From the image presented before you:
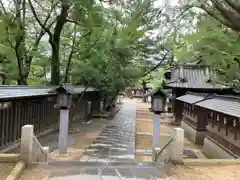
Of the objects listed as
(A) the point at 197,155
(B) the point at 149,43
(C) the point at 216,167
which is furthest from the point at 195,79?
(C) the point at 216,167

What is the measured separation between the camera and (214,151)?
36.4ft

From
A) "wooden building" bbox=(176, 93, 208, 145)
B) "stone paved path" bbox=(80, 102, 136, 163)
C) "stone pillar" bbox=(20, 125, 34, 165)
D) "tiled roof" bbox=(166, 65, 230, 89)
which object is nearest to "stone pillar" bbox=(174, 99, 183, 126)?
"tiled roof" bbox=(166, 65, 230, 89)

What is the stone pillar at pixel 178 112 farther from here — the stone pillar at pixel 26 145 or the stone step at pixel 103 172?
the stone pillar at pixel 26 145

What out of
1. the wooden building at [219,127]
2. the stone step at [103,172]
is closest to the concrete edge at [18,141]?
the stone step at [103,172]

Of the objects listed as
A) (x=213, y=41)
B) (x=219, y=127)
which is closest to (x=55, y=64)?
(x=213, y=41)

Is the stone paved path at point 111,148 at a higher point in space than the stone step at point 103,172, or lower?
lower

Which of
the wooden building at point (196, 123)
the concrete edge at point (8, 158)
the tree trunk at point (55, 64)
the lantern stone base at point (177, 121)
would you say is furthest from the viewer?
the lantern stone base at point (177, 121)

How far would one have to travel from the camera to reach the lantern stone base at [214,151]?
9.83 metres

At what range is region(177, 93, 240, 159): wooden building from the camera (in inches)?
353

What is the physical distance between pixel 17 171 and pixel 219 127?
8.50m

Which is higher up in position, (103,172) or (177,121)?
(103,172)

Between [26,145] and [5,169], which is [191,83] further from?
[5,169]

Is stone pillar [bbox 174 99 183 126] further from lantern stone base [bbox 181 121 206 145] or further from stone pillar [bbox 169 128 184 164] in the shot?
stone pillar [bbox 169 128 184 164]

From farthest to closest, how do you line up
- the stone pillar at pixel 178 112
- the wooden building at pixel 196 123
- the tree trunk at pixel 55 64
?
the stone pillar at pixel 178 112
the tree trunk at pixel 55 64
the wooden building at pixel 196 123
